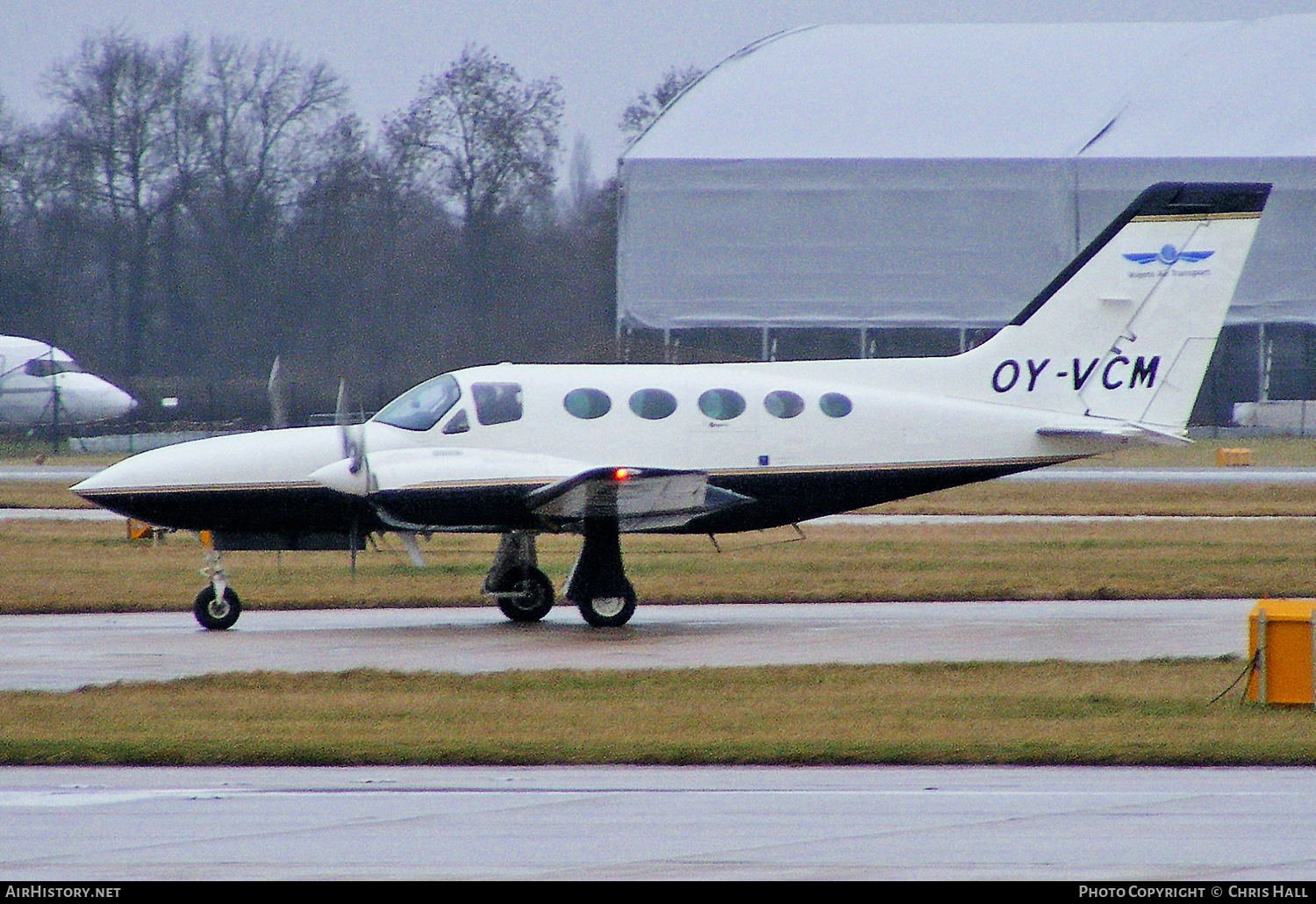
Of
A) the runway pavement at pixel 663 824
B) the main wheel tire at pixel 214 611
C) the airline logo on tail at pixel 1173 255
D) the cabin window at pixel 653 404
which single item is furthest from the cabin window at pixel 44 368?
the runway pavement at pixel 663 824

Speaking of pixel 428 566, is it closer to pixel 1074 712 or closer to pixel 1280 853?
pixel 1074 712

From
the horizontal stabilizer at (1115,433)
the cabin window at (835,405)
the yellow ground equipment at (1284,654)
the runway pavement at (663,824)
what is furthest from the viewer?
the horizontal stabilizer at (1115,433)

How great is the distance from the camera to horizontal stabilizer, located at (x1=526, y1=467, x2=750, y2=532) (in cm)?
1720

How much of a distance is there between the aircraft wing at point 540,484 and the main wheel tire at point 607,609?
0.78 meters

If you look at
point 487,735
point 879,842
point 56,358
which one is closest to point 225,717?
point 487,735

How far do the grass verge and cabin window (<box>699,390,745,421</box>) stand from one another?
4.40m

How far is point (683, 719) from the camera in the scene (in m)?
12.6

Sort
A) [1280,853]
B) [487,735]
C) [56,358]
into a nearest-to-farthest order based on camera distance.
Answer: [1280,853]
[487,735]
[56,358]

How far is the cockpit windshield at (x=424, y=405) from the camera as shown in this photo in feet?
59.0

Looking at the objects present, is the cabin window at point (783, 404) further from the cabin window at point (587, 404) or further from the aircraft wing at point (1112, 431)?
the aircraft wing at point (1112, 431)

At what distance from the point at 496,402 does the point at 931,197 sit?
41038 millimetres

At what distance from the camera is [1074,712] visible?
12.6 meters

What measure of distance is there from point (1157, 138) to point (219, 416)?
31.4m

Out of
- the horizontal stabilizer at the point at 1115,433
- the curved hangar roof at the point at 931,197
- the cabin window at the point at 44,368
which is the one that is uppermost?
the curved hangar roof at the point at 931,197
